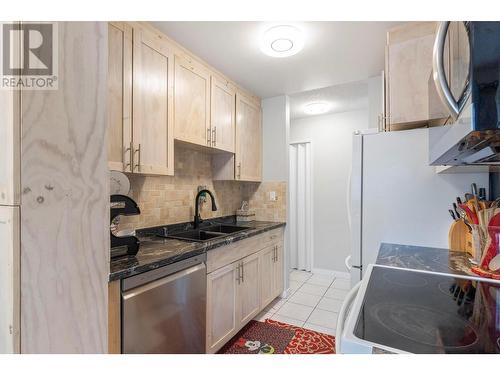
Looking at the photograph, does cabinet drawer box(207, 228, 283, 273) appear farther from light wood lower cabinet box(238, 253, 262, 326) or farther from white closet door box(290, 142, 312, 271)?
white closet door box(290, 142, 312, 271)

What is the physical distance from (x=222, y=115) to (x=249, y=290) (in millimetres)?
1601

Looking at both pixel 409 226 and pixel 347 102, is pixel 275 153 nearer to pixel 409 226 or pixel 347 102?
pixel 347 102

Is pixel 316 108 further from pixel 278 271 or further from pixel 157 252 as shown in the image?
pixel 157 252

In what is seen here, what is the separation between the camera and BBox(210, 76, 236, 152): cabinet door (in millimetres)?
2246

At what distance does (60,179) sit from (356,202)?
1.60m

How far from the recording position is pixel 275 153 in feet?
9.71

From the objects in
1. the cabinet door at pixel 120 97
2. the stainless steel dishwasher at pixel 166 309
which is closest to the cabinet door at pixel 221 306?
the stainless steel dishwasher at pixel 166 309

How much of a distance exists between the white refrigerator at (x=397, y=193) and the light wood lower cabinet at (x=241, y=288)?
0.87 metres

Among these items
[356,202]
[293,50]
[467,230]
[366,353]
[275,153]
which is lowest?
[366,353]

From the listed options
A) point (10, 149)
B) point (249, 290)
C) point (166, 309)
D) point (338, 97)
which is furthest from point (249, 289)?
point (338, 97)

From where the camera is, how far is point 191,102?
1998 millimetres
